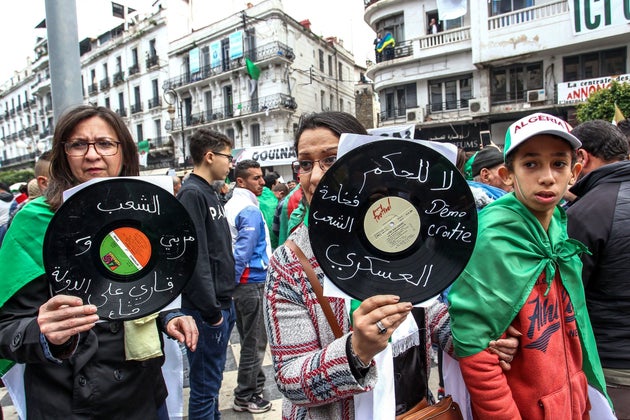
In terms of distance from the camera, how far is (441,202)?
3.33ft

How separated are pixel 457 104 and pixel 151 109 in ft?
80.8

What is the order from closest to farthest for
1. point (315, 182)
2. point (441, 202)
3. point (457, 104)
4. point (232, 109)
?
1. point (441, 202)
2. point (315, 182)
3. point (457, 104)
4. point (232, 109)

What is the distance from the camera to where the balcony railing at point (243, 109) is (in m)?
26.0

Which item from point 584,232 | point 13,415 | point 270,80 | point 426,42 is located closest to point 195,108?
point 270,80

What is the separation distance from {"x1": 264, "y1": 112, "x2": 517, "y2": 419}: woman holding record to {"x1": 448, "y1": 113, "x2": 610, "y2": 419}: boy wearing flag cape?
0.10 m

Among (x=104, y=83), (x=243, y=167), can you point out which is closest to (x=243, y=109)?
(x=104, y=83)

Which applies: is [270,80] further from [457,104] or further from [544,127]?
[544,127]

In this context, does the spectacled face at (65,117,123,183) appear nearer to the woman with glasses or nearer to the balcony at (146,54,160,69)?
the woman with glasses

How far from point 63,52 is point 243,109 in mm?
25023

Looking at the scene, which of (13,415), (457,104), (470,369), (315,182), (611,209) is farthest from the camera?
(457,104)

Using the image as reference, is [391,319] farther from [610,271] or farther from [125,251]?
[610,271]

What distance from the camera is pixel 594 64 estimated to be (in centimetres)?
1552

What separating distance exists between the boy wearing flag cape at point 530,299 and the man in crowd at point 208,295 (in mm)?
1589

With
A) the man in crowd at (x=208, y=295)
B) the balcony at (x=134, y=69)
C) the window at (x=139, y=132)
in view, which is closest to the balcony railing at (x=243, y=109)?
the window at (x=139, y=132)
